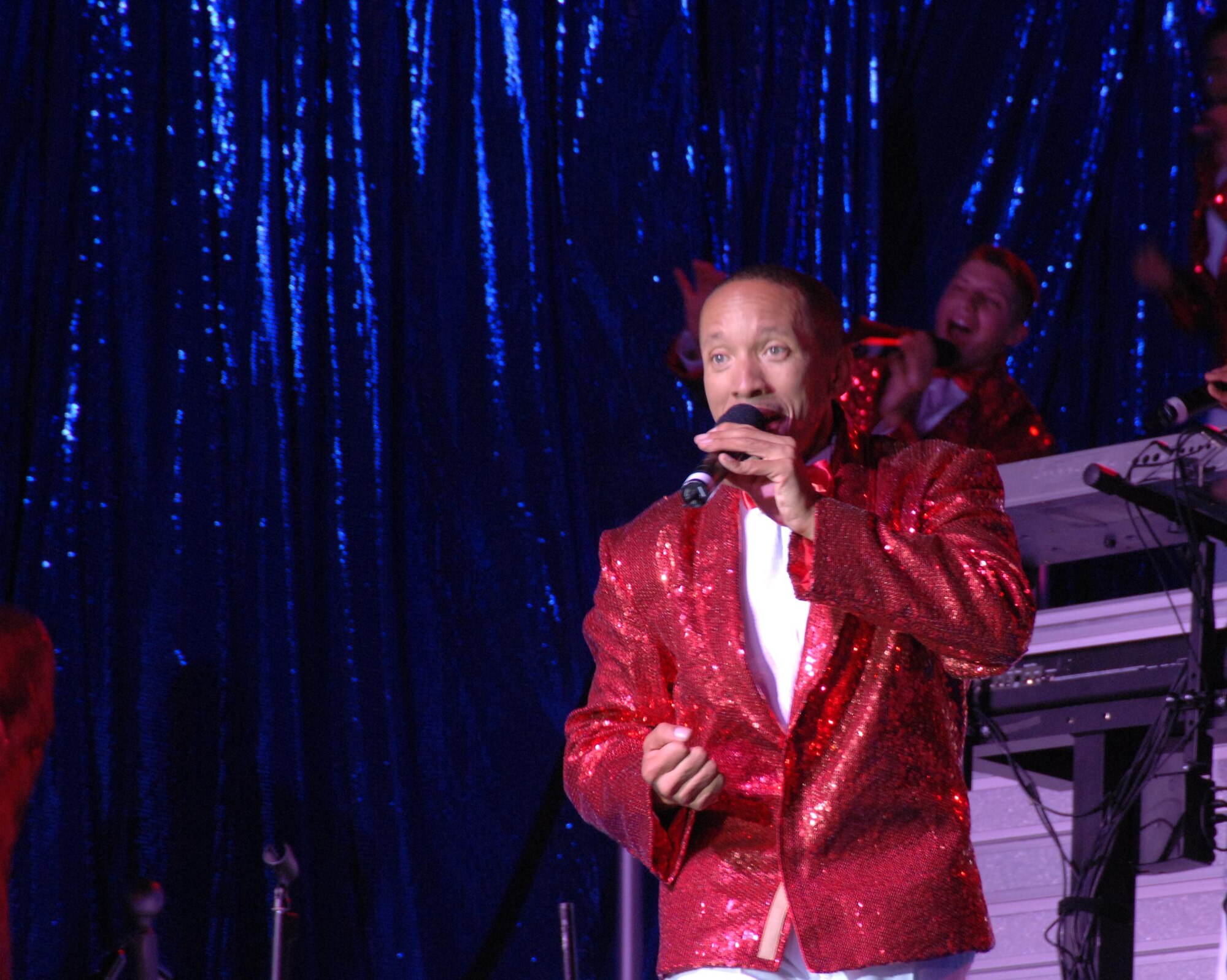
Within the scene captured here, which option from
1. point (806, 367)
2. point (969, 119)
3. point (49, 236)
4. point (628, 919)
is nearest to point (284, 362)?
point (49, 236)

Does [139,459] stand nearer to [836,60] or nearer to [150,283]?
[150,283]

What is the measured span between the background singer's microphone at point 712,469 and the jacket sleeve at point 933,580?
0.09 m

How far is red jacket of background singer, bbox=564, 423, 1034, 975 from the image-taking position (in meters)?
1.44

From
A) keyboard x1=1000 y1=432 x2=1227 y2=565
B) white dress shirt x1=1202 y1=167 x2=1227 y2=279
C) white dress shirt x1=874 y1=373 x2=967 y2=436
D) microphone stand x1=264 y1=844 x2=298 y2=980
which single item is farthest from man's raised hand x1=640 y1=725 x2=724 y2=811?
white dress shirt x1=1202 y1=167 x2=1227 y2=279

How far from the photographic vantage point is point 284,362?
3.85 meters

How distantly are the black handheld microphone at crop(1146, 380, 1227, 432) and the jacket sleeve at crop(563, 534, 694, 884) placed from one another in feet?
3.98

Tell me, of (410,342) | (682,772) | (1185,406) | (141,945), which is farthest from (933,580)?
(410,342)

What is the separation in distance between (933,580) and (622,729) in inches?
14.2

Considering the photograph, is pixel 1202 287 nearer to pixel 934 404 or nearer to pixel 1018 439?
pixel 1018 439

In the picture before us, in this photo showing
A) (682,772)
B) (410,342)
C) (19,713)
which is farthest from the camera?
(410,342)

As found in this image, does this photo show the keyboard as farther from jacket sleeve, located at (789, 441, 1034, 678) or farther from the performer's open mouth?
jacket sleeve, located at (789, 441, 1034, 678)

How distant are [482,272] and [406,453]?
0.48 meters

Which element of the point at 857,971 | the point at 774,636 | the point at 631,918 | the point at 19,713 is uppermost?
the point at 774,636

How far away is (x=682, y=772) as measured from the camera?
142 centimetres
